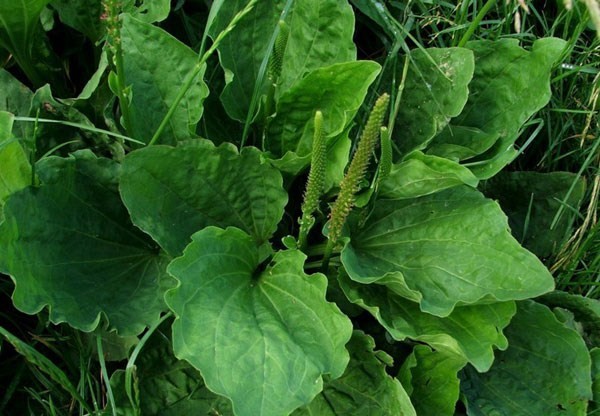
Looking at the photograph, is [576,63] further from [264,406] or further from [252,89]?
[264,406]

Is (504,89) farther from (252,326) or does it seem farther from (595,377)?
(252,326)

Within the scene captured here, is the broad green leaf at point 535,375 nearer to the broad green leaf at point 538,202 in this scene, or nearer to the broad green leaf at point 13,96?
the broad green leaf at point 538,202

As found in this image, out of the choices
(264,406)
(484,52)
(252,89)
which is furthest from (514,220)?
(264,406)

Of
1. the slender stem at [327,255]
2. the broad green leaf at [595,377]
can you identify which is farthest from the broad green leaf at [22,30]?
the broad green leaf at [595,377]

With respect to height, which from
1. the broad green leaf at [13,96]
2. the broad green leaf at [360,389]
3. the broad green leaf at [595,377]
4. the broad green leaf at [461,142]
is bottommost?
the broad green leaf at [595,377]

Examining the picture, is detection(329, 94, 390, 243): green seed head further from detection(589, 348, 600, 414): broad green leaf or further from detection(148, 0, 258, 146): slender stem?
detection(589, 348, 600, 414): broad green leaf

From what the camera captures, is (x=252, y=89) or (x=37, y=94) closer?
(x=37, y=94)

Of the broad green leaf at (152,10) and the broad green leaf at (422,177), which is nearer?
the broad green leaf at (422,177)
